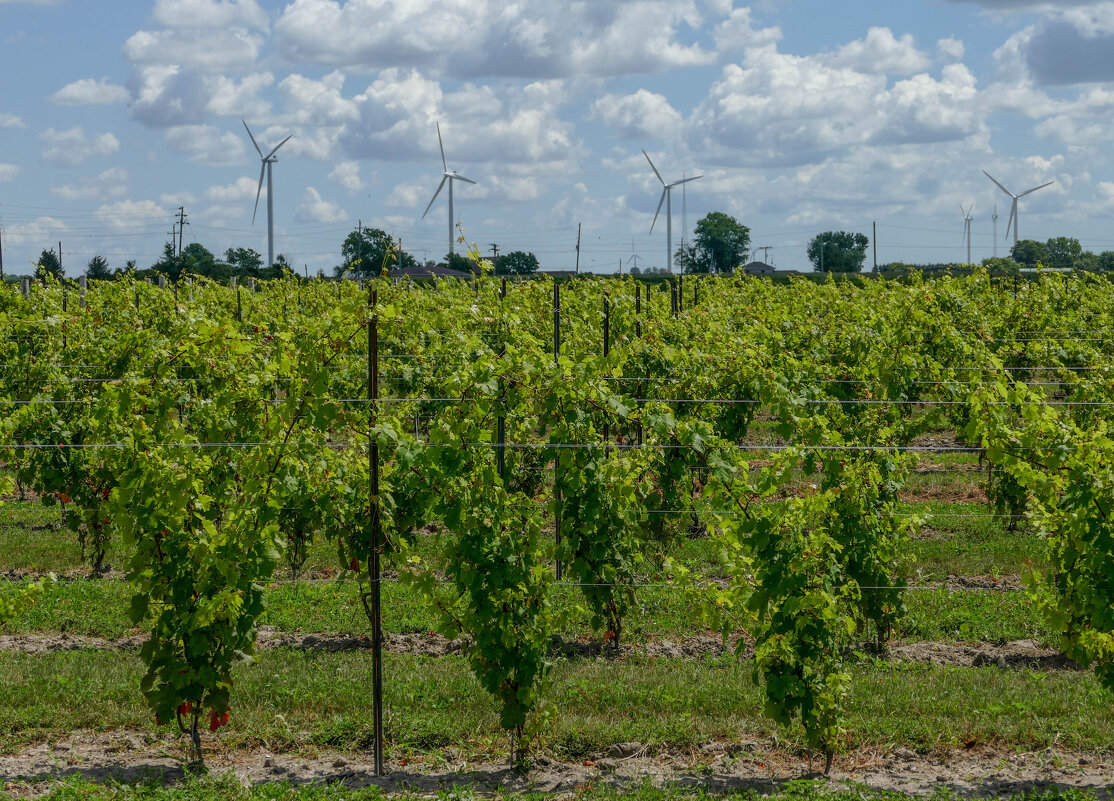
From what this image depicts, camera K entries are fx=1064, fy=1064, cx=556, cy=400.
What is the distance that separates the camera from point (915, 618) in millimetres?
9477

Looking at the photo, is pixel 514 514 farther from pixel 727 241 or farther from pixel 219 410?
pixel 727 241

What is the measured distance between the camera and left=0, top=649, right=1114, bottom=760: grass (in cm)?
699

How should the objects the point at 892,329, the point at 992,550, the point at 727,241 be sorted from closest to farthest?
the point at 992,550 → the point at 892,329 → the point at 727,241

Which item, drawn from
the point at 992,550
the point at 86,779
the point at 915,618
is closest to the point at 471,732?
the point at 86,779

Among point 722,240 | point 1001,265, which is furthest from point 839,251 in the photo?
point 1001,265

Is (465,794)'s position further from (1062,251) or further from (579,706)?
(1062,251)

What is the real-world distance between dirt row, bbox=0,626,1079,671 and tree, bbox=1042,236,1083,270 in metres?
63.1

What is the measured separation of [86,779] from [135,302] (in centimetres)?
1508

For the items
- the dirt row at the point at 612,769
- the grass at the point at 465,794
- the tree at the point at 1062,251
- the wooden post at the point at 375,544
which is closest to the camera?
the grass at the point at 465,794

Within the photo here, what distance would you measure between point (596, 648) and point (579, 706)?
5.16ft

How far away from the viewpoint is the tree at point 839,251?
8088 cm

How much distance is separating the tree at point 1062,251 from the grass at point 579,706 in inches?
2535

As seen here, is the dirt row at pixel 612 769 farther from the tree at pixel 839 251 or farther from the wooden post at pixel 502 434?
the tree at pixel 839 251

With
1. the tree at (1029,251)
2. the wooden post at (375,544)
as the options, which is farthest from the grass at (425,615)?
the tree at (1029,251)
